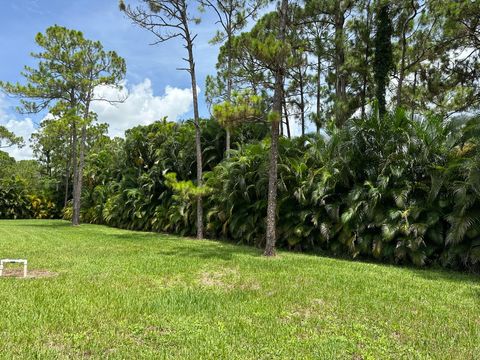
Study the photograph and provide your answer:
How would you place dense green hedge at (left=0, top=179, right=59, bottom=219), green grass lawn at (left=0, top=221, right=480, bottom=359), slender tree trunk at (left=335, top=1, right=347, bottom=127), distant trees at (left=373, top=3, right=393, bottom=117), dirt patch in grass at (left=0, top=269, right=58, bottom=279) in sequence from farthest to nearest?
dense green hedge at (left=0, top=179, right=59, bottom=219) < slender tree trunk at (left=335, top=1, right=347, bottom=127) < distant trees at (left=373, top=3, right=393, bottom=117) < dirt patch in grass at (left=0, top=269, right=58, bottom=279) < green grass lawn at (left=0, top=221, right=480, bottom=359)

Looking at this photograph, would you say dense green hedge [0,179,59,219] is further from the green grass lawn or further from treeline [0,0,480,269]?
the green grass lawn

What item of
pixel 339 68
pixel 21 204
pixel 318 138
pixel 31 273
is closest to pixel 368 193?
pixel 318 138

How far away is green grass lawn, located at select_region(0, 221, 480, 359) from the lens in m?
3.89

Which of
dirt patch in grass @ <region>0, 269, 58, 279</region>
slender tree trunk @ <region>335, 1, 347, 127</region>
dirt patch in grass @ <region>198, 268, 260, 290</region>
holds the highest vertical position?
slender tree trunk @ <region>335, 1, 347, 127</region>

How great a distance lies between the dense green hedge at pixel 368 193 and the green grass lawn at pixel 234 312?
1.07m

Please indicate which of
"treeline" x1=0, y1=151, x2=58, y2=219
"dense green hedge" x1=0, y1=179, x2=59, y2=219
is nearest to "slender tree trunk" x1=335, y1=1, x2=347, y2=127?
"treeline" x1=0, y1=151, x2=58, y2=219

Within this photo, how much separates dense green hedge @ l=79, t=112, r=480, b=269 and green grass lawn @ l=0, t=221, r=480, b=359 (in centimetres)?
107

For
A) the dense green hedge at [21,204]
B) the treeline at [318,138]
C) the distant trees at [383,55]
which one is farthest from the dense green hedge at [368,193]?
the dense green hedge at [21,204]

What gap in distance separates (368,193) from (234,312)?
6.42 m

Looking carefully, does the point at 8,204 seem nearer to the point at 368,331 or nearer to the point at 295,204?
the point at 295,204

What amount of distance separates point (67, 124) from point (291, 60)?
53.3 ft

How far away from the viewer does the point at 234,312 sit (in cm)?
507

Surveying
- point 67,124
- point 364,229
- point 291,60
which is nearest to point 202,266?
point 364,229

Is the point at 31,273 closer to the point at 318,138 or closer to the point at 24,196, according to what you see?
the point at 318,138
